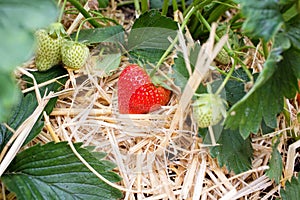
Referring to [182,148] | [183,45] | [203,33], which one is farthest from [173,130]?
[203,33]

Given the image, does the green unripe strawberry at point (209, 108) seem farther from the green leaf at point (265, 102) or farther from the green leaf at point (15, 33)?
the green leaf at point (15, 33)

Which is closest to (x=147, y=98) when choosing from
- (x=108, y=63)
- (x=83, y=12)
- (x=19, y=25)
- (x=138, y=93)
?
(x=138, y=93)

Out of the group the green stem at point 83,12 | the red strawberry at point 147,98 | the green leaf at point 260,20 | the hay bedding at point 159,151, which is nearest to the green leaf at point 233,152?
the hay bedding at point 159,151

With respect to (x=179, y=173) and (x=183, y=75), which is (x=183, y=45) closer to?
(x=183, y=75)

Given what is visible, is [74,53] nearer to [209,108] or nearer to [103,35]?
[103,35]

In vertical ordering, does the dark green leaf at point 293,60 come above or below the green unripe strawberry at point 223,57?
above
